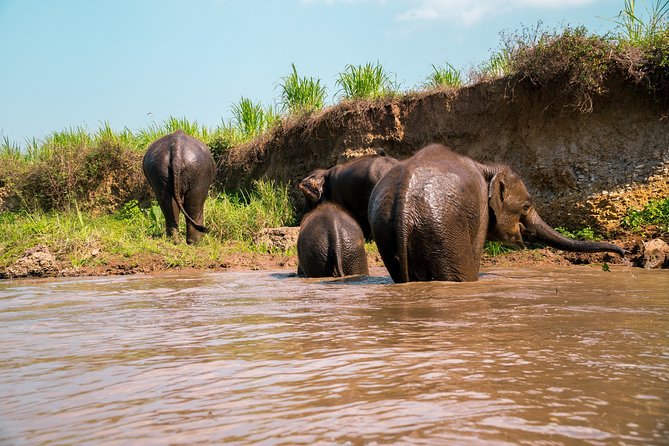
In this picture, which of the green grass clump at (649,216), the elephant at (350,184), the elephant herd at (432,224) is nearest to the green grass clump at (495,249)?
the green grass clump at (649,216)

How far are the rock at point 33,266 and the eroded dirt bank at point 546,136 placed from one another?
6.21m

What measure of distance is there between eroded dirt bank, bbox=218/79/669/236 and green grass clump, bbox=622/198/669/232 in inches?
6.6

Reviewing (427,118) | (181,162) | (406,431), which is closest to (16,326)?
(406,431)

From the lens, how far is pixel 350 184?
1147 cm

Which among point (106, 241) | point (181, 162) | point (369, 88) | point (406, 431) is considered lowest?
point (406, 431)

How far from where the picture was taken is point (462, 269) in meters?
6.23

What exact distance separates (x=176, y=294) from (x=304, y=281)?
58.4 inches

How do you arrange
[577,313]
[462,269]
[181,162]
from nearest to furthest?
[577,313] → [462,269] → [181,162]

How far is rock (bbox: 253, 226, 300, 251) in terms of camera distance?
1188 centimetres

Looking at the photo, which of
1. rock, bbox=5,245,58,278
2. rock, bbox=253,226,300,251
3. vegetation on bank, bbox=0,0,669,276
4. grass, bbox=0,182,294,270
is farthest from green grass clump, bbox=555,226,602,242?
rock, bbox=5,245,58,278

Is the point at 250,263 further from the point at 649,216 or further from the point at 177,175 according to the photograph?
the point at 649,216

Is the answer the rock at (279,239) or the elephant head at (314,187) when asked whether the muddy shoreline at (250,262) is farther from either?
the elephant head at (314,187)

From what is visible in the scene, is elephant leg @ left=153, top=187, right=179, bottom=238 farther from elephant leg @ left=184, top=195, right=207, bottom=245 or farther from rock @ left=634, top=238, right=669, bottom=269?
rock @ left=634, top=238, right=669, bottom=269

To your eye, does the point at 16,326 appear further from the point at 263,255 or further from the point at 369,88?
the point at 369,88
